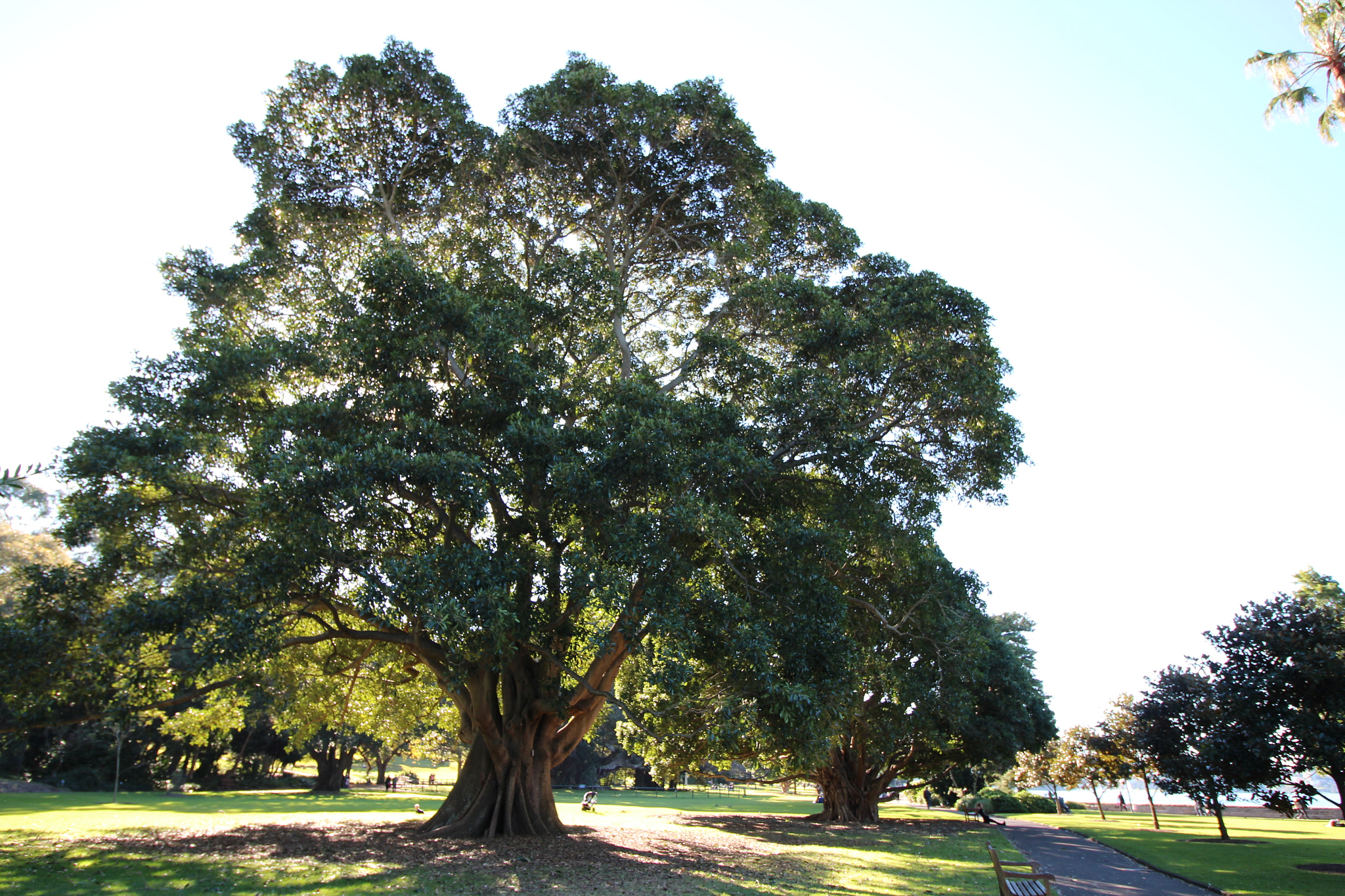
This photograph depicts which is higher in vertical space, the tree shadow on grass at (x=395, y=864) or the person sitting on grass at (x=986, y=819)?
the tree shadow on grass at (x=395, y=864)

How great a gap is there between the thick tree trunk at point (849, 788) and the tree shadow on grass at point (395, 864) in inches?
530

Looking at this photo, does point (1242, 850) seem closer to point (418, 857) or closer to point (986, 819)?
point (986, 819)

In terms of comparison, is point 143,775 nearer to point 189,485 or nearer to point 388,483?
point 189,485

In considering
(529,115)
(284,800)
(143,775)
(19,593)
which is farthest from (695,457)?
(143,775)

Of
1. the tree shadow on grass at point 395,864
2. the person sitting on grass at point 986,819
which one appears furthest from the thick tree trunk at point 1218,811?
the tree shadow on grass at point 395,864

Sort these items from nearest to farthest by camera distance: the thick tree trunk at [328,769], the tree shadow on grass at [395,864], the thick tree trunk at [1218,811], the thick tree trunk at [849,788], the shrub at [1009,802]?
the tree shadow on grass at [395,864] < the thick tree trunk at [1218,811] < the thick tree trunk at [849,788] < the thick tree trunk at [328,769] < the shrub at [1009,802]

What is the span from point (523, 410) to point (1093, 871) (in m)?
15.6

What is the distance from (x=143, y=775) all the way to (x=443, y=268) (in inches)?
1365

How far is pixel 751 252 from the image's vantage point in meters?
18.0

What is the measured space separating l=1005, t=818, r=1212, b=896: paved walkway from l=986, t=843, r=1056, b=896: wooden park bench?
3.55 meters

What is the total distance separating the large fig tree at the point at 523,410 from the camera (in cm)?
1284

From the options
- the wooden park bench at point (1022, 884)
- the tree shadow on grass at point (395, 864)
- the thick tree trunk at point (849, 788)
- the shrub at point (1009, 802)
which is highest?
the wooden park bench at point (1022, 884)

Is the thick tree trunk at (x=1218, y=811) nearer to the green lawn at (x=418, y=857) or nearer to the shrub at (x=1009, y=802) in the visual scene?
the green lawn at (x=418, y=857)

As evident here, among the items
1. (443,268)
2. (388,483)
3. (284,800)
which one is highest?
(443,268)
